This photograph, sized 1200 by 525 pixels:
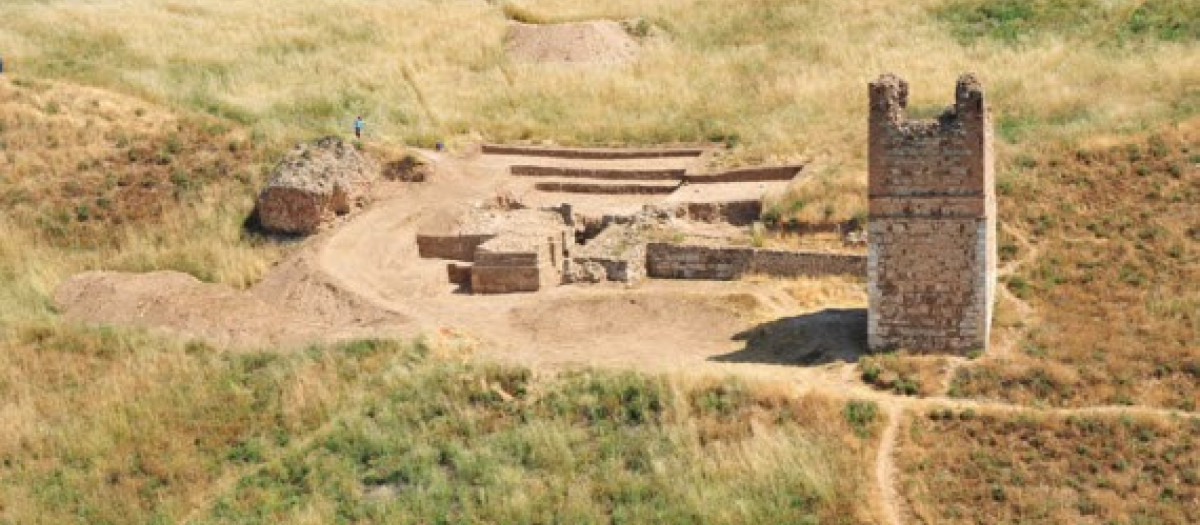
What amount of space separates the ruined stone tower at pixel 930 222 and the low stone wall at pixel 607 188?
368 inches

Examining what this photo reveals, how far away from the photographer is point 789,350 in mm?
15961

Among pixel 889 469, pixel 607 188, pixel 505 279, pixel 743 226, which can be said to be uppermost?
pixel 607 188

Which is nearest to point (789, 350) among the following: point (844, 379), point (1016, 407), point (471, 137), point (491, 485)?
point (844, 379)

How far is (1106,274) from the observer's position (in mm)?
17016

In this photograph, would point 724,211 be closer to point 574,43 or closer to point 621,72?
point 621,72

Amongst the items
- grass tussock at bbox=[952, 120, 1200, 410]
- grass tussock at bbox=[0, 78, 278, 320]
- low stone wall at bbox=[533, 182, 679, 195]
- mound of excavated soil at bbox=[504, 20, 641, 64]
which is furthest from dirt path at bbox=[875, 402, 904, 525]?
mound of excavated soil at bbox=[504, 20, 641, 64]

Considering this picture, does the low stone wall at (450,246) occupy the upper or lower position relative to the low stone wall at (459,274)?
upper

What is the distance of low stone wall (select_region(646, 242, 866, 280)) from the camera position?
18.7 meters

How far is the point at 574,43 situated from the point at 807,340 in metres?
17.6

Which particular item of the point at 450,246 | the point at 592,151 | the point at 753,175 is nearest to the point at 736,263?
the point at 753,175

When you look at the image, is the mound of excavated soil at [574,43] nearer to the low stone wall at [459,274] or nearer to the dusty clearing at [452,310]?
the dusty clearing at [452,310]

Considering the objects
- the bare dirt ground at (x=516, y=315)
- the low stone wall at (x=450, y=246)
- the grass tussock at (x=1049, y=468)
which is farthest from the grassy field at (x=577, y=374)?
the low stone wall at (x=450, y=246)

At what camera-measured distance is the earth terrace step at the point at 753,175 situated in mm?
23156

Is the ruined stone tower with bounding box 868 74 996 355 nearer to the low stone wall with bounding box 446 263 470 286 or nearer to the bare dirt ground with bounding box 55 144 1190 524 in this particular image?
the bare dirt ground with bounding box 55 144 1190 524
